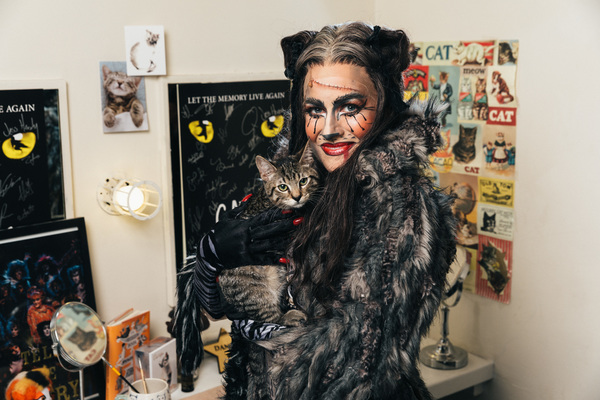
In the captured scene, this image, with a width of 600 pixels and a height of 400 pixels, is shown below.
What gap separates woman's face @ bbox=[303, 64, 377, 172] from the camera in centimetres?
124

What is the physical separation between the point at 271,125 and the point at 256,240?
910 mm

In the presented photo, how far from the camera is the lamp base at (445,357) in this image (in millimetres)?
2021

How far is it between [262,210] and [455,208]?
978 millimetres

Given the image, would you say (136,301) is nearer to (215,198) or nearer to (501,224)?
(215,198)

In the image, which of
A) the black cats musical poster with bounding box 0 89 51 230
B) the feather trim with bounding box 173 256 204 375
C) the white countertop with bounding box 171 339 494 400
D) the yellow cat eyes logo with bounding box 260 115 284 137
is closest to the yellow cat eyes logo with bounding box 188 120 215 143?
the yellow cat eyes logo with bounding box 260 115 284 137

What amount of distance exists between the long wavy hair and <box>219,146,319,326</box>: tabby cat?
0.05 m

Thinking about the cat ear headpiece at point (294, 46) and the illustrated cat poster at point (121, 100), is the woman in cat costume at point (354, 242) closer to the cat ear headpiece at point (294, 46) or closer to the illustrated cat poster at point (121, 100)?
the cat ear headpiece at point (294, 46)

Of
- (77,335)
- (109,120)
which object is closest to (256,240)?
(77,335)

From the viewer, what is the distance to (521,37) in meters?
1.88

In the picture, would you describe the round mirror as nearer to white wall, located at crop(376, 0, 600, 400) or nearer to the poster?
the poster

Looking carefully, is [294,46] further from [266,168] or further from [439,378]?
[439,378]

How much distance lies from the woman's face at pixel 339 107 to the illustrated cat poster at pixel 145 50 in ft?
2.48

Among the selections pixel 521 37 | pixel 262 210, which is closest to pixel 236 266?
pixel 262 210

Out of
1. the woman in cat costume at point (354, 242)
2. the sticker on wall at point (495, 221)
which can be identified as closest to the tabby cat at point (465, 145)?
the sticker on wall at point (495, 221)
